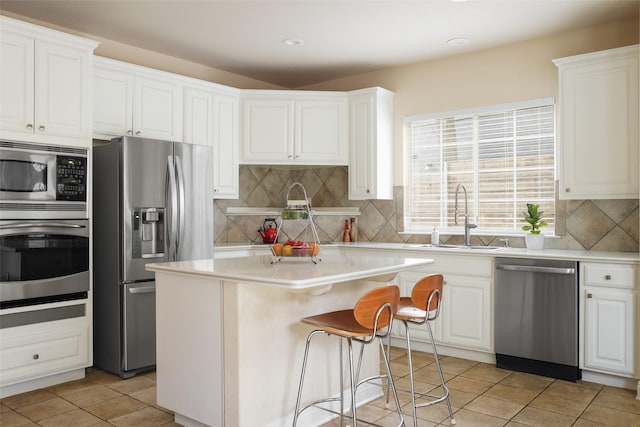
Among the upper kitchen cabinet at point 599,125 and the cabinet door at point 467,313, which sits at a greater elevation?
the upper kitchen cabinet at point 599,125

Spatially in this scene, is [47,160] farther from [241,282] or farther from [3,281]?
[241,282]

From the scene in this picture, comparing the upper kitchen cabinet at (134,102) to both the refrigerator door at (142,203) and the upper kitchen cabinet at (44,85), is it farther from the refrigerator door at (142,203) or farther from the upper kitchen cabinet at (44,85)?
the refrigerator door at (142,203)

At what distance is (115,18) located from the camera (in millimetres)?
3943

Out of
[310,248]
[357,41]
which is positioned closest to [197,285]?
[310,248]

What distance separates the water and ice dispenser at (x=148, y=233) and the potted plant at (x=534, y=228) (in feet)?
9.47

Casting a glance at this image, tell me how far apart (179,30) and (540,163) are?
10.5ft

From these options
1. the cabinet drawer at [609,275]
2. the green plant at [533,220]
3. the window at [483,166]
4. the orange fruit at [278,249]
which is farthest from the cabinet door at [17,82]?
the cabinet drawer at [609,275]

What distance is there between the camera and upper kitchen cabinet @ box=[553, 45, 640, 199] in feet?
12.1

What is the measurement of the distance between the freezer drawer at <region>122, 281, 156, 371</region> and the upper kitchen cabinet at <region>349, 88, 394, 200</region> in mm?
2262

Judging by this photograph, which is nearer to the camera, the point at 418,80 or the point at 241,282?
the point at 241,282

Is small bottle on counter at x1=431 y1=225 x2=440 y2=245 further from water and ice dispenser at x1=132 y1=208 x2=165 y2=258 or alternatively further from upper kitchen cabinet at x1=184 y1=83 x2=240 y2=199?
water and ice dispenser at x1=132 y1=208 x2=165 y2=258

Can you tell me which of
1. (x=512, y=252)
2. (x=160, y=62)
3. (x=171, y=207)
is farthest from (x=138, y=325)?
(x=512, y=252)

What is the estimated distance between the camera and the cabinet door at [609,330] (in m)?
3.46

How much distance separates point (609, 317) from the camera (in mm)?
3525
